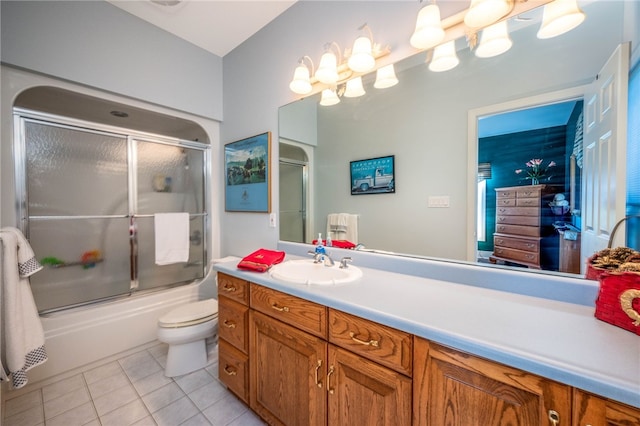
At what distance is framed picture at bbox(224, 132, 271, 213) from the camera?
2041 mm

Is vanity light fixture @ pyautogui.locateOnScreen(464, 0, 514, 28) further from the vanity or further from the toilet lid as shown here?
the toilet lid

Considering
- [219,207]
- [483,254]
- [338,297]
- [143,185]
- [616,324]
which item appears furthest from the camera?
[219,207]

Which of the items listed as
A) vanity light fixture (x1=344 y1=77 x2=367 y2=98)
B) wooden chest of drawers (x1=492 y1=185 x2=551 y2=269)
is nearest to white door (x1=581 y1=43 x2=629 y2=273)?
wooden chest of drawers (x1=492 y1=185 x2=551 y2=269)

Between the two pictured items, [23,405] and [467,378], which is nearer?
[467,378]

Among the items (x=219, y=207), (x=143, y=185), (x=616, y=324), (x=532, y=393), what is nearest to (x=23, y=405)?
(x=143, y=185)

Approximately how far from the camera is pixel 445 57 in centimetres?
123

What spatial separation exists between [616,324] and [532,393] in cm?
37

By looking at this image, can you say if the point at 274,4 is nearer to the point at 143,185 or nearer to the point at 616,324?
the point at 143,185

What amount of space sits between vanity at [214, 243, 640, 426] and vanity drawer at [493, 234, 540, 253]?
0.12 m

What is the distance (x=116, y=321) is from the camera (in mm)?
1990

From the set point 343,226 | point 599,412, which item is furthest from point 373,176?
point 599,412

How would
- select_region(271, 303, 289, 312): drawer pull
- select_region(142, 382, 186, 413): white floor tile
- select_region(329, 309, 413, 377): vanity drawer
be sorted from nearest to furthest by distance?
select_region(329, 309, 413, 377): vanity drawer, select_region(271, 303, 289, 312): drawer pull, select_region(142, 382, 186, 413): white floor tile

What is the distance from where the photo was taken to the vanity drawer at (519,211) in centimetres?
A: 105

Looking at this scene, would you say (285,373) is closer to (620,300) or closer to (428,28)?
(620,300)
